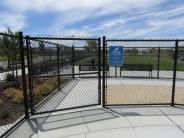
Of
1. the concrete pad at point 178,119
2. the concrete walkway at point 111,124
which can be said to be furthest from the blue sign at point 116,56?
the concrete pad at point 178,119

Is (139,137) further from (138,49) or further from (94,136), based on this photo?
(138,49)

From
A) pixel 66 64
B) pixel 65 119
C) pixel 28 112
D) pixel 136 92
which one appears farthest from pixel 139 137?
pixel 66 64

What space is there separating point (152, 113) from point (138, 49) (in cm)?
931

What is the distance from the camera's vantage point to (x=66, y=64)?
1555cm

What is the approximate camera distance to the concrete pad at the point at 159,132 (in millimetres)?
5738

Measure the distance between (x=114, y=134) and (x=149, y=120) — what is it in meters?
1.38

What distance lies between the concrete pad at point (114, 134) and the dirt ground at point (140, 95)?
117 inches

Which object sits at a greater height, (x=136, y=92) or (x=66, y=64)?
(x=66, y=64)

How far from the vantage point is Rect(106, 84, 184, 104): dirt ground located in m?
9.24

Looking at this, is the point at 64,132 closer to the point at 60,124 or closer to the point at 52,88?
the point at 60,124

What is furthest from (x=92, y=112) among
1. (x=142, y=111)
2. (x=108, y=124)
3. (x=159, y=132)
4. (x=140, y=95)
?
(x=140, y=95)

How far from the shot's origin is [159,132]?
5.96 m

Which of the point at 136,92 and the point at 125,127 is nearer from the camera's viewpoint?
the point at 125,127

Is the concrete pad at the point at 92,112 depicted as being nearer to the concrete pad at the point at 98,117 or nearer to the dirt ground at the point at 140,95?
the concrete pad at the point at 98,117
